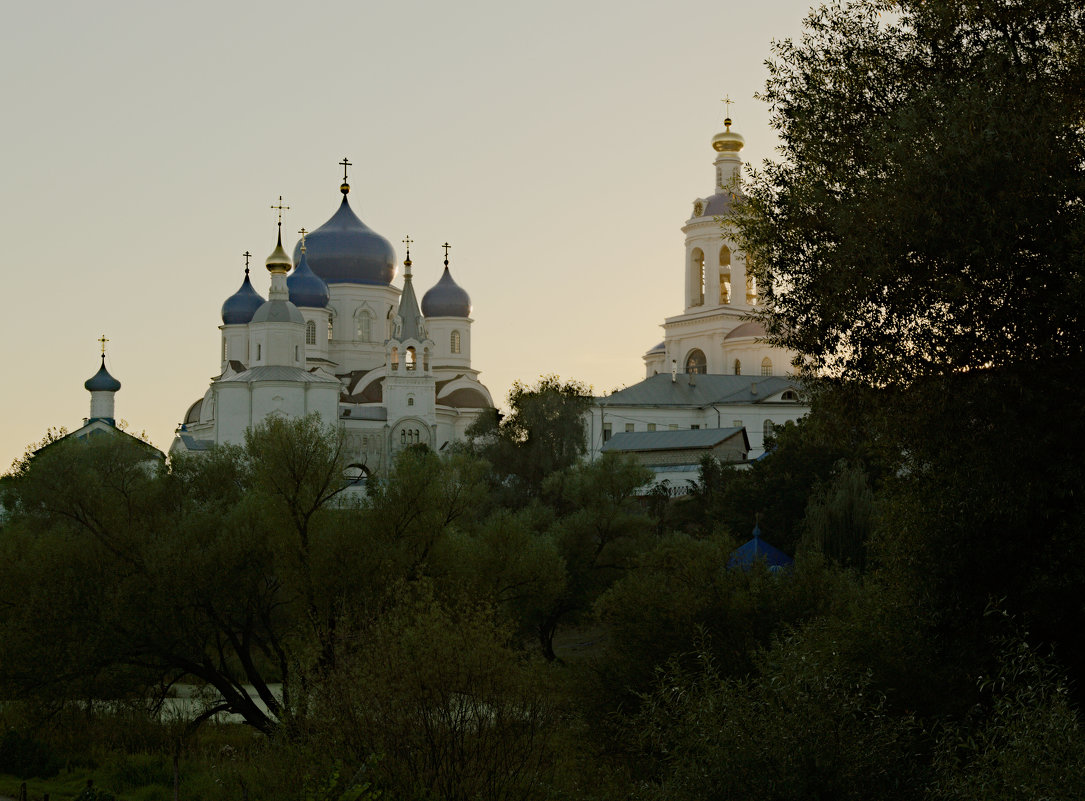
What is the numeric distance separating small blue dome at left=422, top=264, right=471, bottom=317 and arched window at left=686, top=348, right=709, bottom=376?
34.9 feet

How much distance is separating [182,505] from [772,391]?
41.8m

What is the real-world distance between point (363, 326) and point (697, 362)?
1535cm

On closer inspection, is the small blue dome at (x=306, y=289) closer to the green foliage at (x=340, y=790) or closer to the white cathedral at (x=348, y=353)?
the white cathedral at (x=348, y=353)

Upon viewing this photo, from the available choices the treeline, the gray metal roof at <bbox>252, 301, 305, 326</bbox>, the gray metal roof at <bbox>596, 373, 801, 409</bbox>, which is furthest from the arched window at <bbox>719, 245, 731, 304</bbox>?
the treeline

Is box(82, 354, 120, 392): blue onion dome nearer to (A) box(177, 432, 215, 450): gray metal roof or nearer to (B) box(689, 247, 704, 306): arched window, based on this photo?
(A) box(177, 432, 215, 450): gray metal roof

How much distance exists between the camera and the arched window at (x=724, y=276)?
65.8 metres

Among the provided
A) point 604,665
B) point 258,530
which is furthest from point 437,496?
point 604,665

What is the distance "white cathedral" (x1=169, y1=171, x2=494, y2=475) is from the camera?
52.6 metres

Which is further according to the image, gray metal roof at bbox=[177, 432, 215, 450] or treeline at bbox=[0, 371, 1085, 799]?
gray metal roof at bbox=[177, 432, 215, 450]

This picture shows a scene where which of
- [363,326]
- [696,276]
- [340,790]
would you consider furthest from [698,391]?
[340,790]

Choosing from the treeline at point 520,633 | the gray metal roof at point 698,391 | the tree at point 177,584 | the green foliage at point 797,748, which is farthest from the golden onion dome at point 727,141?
the green foliage at point 797,748

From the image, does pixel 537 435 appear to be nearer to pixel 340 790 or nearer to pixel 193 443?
pixel 193 443

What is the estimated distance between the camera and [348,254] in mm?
63500

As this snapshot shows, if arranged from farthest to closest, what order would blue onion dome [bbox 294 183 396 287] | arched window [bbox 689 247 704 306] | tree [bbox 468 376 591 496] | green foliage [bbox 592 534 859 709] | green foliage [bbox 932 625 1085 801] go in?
1. arched window [bbox 689 247 704 306]
2. blue onion dome [bbox 294 183 396 287]
3. tree [bbox 468 376 591 496]
4. green foliage [bbox 592 534 859 709]
5. green foliage [bbox 932 625 1085 801]
